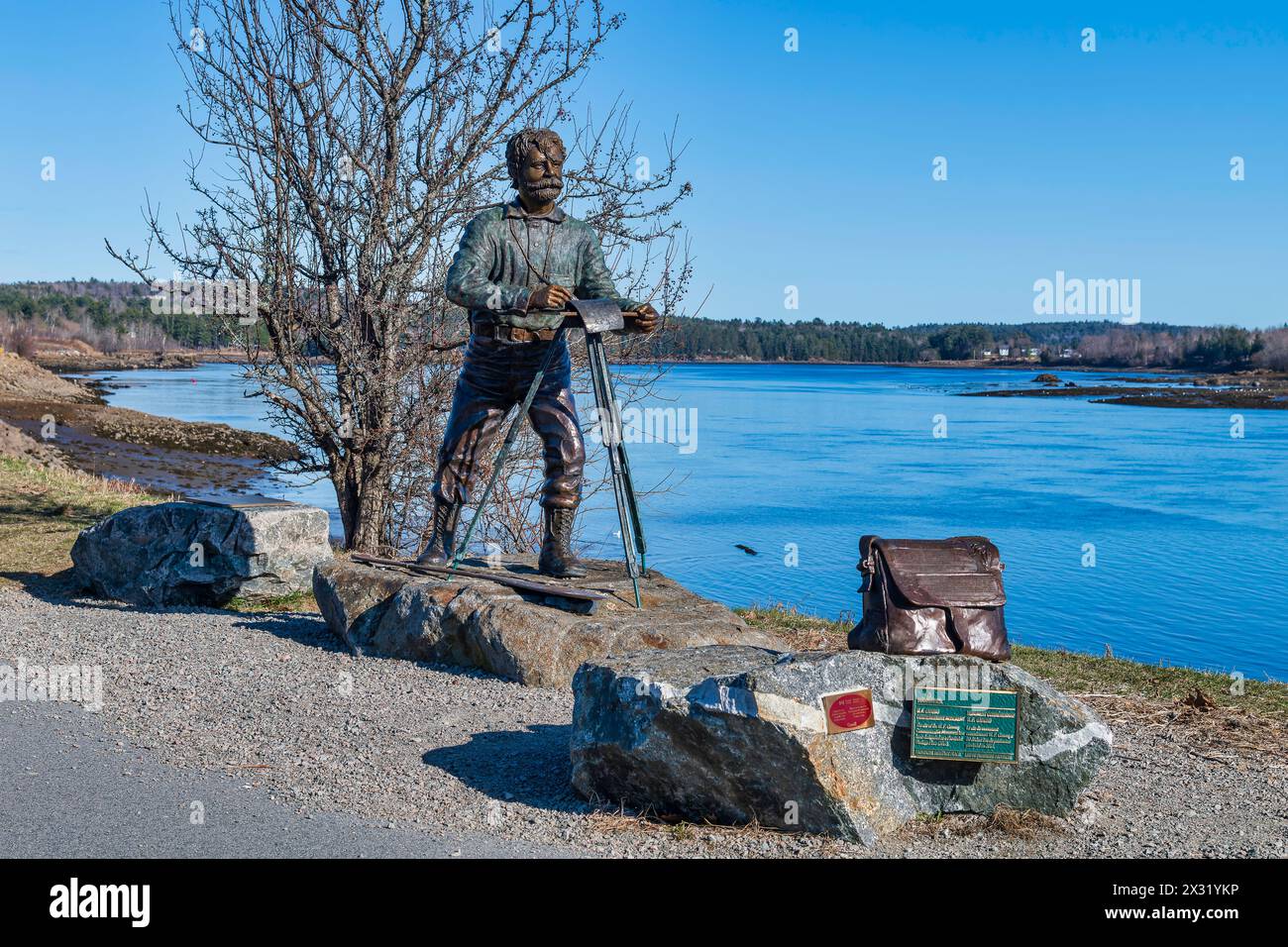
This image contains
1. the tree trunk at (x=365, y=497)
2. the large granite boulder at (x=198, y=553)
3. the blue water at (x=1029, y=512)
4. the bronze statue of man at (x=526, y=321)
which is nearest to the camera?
the bronze statue of man at (x=526, y=321)

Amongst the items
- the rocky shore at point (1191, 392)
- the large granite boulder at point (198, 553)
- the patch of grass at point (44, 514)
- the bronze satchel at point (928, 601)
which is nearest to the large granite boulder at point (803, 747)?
the bronze satchel at point (928, 601)

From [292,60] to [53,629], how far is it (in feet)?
20.4

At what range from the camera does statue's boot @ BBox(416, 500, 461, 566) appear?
9.48 metres

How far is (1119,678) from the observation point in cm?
958

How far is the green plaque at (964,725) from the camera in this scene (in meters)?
5.62

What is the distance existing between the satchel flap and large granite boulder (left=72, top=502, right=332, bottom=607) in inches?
266

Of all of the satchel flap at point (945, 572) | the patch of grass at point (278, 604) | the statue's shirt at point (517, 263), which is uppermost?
the statue's shirt at point (517, 263)

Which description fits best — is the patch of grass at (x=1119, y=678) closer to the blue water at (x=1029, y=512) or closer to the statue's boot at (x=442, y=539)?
the statue's boot at (x=442, y=539)

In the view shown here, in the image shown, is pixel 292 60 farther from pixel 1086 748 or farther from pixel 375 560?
pixel 1086 748

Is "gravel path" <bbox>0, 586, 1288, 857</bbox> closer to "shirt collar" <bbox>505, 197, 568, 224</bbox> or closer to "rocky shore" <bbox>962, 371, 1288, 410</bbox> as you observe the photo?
"shirt collar" <bbox>505, 197, 568, 224</bbox>

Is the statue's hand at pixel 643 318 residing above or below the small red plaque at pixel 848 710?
above

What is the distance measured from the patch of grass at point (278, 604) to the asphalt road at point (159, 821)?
168 inches

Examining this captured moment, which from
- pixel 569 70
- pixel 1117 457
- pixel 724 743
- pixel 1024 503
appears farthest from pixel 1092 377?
pixel 724 743

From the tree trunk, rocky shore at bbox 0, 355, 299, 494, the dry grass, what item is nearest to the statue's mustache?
the dry grass
